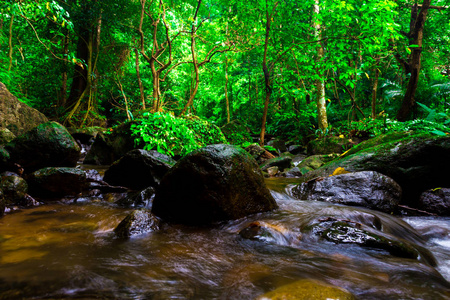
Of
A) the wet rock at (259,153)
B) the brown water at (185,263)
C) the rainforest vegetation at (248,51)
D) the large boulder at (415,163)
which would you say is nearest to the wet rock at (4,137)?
the rainforest vegetation at (248,51)

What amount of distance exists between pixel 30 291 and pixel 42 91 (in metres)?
12.0

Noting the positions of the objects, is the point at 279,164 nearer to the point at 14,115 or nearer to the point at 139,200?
the point at 139,200

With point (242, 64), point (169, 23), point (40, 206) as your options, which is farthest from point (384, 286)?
point (242, 64)

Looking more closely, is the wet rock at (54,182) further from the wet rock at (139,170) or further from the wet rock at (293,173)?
the wet rock at (293,173)

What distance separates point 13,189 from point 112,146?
3.68 m

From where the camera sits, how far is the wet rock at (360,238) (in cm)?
252

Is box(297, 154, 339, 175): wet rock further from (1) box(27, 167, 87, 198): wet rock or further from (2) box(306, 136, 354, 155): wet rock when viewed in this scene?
(1) box(27, 167, 87, 198): wet rock

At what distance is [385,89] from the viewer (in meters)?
12.6

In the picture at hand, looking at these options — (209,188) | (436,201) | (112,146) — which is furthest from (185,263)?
(112,146)

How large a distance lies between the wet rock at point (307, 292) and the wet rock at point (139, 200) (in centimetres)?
285

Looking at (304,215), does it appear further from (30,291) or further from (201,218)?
(30,291)

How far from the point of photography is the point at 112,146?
7.28 meters

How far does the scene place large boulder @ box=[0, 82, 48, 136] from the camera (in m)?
6.25

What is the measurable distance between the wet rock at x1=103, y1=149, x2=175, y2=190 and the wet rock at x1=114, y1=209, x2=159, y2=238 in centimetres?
169
